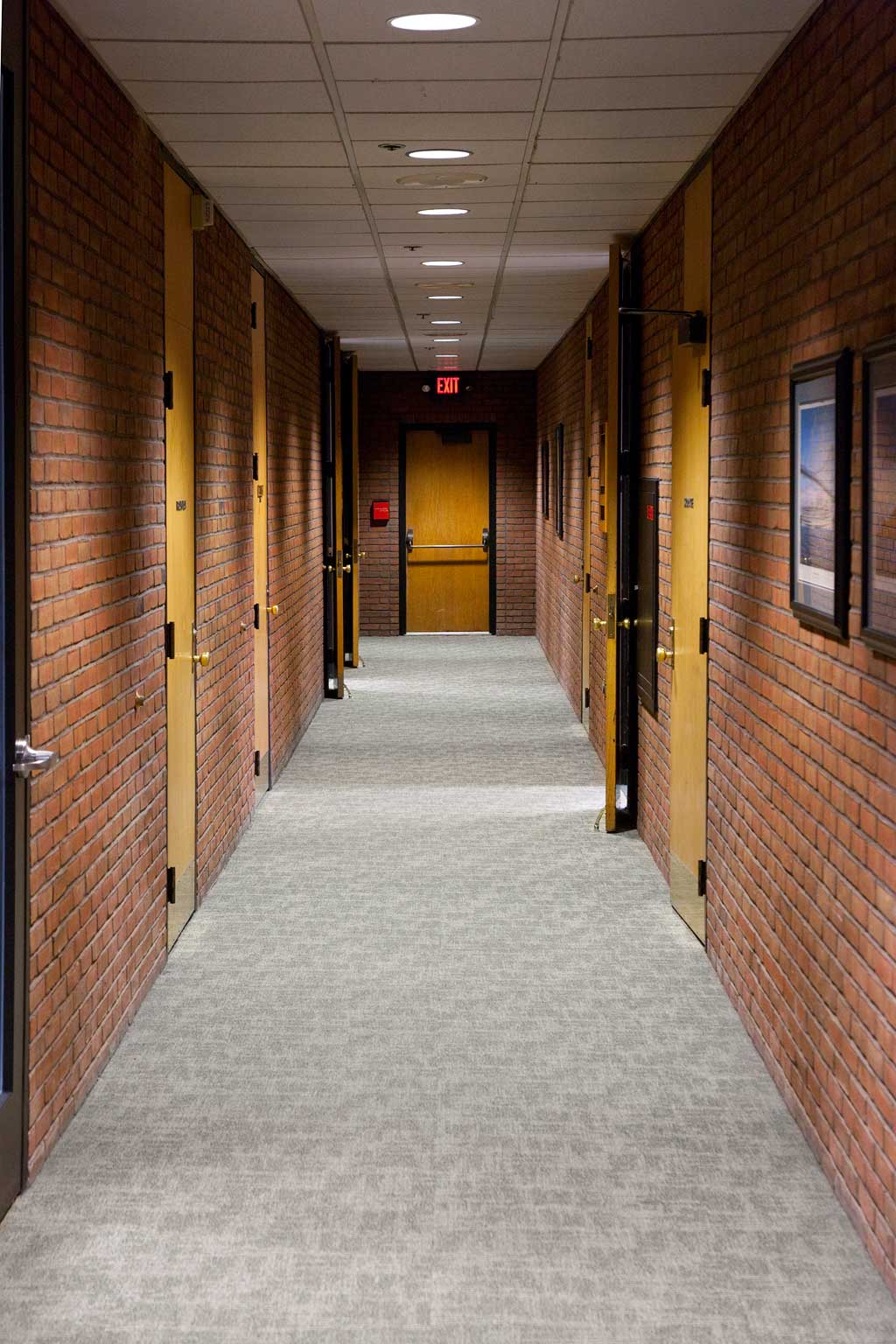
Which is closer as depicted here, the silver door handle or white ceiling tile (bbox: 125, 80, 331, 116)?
the silver door handle

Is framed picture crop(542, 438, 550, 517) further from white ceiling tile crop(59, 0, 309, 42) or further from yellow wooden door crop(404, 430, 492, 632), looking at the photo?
white ceiling tile crop(59, 0, 309, 42)

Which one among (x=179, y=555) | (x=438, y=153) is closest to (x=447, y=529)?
(x=179, y=555)

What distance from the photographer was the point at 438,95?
4340 mm

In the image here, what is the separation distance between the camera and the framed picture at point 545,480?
14.1 metres

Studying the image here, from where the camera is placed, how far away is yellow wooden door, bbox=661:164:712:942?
527 cm

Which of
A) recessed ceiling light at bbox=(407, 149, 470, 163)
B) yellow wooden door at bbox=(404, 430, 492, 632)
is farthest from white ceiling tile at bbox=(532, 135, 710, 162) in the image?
yellow wooden door at bbox=(404, 430, 492, 632)

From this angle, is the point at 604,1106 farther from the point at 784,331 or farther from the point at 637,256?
the point at 637,256

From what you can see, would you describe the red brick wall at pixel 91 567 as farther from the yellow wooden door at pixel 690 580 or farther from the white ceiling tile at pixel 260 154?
the yellow wooden door at pixel 690 580

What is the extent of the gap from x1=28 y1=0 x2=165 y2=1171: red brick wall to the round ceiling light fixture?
0.98 metres

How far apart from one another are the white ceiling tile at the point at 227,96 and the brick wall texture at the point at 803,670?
127 cm

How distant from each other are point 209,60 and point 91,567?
4.48ft

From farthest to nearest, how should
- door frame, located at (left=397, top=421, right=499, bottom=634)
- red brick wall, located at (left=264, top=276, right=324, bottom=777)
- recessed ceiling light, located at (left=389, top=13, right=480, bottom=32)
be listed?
door frame, located at (left=397, top=421, right=499, bottom=634), red brick wall, located at (left=264, top=276, right=324, bottom=777), recessed ceiling light, located at (left=389, top=13, right=480, bottom=32)

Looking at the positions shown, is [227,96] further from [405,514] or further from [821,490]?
A: [405,514]

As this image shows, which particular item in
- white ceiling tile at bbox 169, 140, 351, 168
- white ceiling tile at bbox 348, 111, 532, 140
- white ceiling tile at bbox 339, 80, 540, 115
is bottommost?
white ceiling tile at bbox 339, 80, 540, 115
